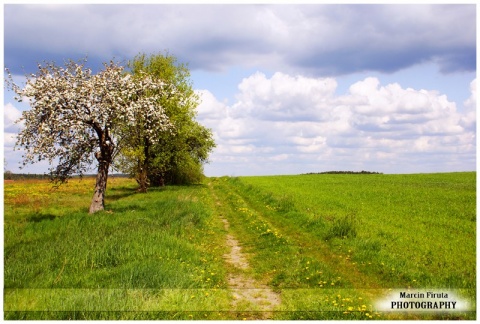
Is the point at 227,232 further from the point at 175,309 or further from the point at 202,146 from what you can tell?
the point at 202,146

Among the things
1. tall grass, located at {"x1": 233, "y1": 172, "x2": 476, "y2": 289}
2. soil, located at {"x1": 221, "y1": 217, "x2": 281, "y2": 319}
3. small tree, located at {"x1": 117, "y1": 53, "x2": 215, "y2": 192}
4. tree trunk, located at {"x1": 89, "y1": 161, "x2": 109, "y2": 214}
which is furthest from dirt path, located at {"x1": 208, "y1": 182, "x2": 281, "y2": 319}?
small tree, located at {"x1": 117, "y1": 53, "x2": 215, "y2": 192}

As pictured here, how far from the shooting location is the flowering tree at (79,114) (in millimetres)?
24078

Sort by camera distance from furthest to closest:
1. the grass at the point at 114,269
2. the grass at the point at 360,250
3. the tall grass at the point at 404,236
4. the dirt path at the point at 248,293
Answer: the tall grass at the point at 404,236 → the grass at the point at 360,250 → the dirt path at the point at 248,293 → the grass at the point at 114,269

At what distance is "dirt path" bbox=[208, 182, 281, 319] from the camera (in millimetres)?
10031

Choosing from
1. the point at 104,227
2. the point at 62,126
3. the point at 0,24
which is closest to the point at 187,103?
the point at 62,126

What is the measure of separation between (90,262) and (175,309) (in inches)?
210

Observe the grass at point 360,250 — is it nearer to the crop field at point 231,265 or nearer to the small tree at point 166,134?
the crop field at point 231,265

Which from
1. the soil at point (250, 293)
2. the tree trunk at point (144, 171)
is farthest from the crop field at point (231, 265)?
the tree trunk at point (144, 171)

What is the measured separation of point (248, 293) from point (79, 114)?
18379mm

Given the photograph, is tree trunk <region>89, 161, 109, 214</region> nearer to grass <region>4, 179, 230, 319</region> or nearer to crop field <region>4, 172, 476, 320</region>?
crop field <region>4, 172, 476, 320</region>

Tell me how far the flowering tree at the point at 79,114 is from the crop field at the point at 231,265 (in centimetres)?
455

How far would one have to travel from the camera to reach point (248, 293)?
11.4 m

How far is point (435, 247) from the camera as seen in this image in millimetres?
15938

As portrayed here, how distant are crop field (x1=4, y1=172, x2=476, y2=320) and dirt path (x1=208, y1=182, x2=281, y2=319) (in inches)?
1.3
